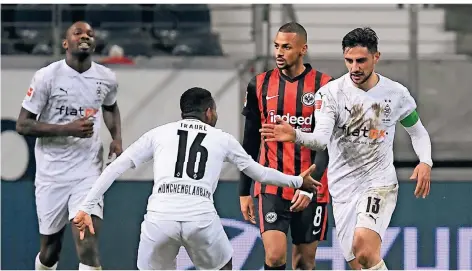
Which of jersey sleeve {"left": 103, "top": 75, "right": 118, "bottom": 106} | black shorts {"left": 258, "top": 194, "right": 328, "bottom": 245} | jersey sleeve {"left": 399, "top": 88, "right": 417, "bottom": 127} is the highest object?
jersey sleeve {"left": 103, "top": 75, "right": 118, "bottom": 106}

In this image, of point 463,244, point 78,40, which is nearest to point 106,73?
point 78,40

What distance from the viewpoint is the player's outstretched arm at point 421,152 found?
6719 millimetres

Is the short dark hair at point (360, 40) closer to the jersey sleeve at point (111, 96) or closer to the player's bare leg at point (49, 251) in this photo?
the jersey sleeve at point (111, 96)

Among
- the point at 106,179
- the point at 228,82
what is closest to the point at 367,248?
the point at 106,179

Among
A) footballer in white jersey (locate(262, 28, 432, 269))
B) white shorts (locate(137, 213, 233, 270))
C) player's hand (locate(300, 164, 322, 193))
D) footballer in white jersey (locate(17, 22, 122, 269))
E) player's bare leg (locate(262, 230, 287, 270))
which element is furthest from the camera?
Answer: footballer in white jersey (locate(17, 22, 122, 269))

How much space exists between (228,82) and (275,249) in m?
2.75

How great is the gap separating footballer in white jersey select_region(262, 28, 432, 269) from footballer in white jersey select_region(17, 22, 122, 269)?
1.82 metres

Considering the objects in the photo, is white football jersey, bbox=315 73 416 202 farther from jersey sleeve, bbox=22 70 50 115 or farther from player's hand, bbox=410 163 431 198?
jersey sleeve, bbox=22 70 50 115

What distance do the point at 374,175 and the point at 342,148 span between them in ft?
0.86

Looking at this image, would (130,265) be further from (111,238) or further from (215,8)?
(215,8)

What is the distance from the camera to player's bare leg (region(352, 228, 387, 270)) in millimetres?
6734

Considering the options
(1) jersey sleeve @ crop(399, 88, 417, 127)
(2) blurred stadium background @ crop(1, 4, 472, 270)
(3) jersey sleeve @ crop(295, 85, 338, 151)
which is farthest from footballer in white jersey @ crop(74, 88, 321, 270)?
(2) blurred stadium background @ crop(1, 4, 472, 270)

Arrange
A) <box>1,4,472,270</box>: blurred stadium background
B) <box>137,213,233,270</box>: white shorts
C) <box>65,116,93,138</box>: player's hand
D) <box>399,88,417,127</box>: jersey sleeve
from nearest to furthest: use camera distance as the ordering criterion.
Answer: <box>137,213,233,270</box>: white shorts, <box>399,88,417,127</box>: jersey sleeve, <box>65,116,93,138</box>: player's hand, <box>1,4,472,270</box>: blurred stadium background

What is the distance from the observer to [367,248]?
673 centimetres
